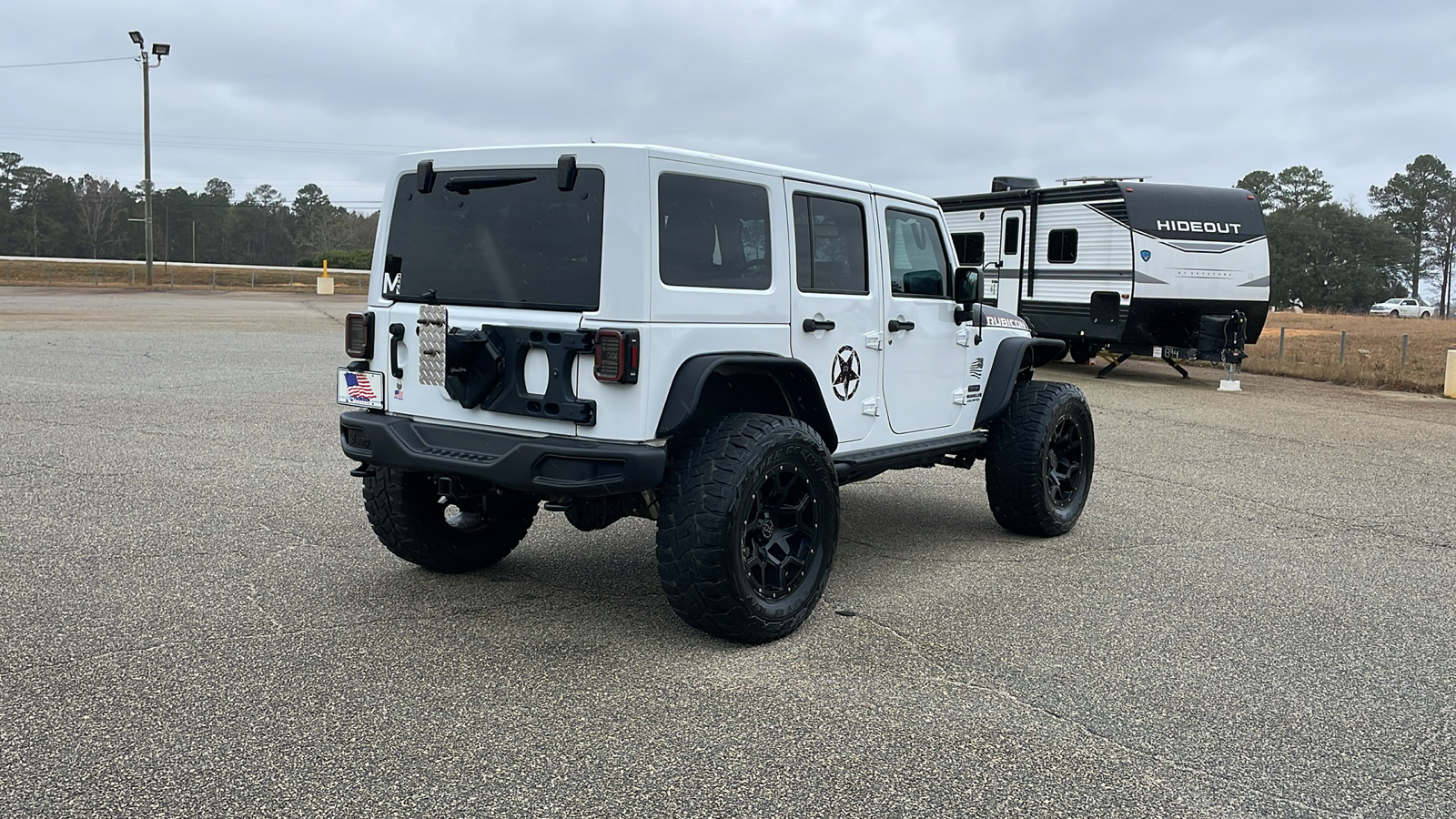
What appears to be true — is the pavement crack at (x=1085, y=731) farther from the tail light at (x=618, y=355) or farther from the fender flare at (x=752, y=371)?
the tail light at (x=618, y=355)

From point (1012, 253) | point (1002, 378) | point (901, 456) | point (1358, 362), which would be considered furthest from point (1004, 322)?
point (1358, 362)

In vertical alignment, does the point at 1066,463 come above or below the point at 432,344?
below

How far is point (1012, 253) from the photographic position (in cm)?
1847

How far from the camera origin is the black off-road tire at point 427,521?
5.38 metres

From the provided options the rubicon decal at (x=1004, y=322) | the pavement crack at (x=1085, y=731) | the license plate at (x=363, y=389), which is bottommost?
the pavement crack at (x=1085, y=731)

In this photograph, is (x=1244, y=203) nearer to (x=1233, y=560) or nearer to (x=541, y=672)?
(x=1233, y=560)

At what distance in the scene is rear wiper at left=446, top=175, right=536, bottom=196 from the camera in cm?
473

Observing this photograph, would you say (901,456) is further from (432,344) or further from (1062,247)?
(1062,247)

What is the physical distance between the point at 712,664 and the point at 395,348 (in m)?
1.98

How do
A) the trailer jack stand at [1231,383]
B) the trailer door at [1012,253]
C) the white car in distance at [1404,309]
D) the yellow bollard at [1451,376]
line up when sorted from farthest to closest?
the white car in distance at [1404,309], the trailer door at [1012,253], the trailer jack stand at [1231,383], the yellow bollard at [1451,376]

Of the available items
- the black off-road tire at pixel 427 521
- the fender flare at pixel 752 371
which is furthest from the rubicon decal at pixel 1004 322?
the black off-road tire at pixel 427 521

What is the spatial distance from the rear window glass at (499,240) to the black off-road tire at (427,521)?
931mm

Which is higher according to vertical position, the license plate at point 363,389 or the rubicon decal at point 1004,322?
the rubicon decal at point 1004,322

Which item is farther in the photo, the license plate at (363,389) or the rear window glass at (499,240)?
the license plate at (363,389)
